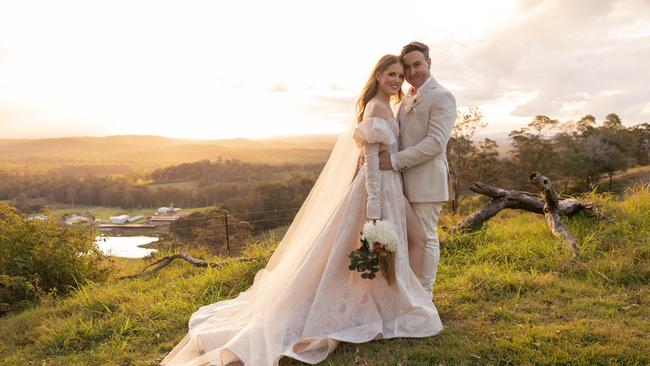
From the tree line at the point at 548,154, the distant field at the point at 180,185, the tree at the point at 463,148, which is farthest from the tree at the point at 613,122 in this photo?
the distant field at the point at 180,185

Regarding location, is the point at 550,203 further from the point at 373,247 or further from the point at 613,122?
the point at 613,122

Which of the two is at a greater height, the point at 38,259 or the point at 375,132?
the point at 375,132

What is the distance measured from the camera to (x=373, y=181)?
3.79 m

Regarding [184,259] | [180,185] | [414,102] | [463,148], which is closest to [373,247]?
[414,102]

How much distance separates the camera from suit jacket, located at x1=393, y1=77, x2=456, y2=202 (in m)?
3.81

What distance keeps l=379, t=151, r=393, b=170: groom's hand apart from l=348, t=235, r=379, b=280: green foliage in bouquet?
0.69 meters

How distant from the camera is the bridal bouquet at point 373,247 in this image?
3.53 m

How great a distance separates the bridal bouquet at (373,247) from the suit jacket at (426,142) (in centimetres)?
56

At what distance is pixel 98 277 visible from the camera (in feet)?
21.7

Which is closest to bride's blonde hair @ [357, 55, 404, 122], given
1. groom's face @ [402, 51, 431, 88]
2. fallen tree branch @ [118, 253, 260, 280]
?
groom's face @ [402, 51, 431, 88]

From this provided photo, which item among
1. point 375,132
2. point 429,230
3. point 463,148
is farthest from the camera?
point 463,148

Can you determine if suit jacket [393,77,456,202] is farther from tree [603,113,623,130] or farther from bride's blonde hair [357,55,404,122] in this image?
tree [603,113,623,130]

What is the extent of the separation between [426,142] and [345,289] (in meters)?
1.44

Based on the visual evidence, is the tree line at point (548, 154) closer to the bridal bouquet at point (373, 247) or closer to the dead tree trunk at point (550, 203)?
the dead tree trunk at point (550, 203)
